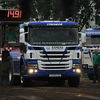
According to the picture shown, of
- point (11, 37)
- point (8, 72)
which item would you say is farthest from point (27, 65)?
point (11, 37)

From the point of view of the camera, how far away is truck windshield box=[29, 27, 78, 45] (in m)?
16.2

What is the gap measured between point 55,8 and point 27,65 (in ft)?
62.5

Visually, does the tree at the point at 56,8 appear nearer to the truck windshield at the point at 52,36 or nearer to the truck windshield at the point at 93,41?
the truck windshield at the point at 93,41

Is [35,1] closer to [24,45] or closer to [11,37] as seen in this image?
[11,37]

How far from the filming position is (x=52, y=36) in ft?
53.4

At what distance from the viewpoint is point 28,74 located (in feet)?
53.1

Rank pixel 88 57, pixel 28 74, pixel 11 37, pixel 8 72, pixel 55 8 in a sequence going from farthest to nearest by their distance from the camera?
pixel 55 8
pixel 11 37
pixel 88 57
pixel 8 72
pixel 28 74

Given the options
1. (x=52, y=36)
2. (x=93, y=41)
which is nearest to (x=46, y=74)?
(x=52, y=36)

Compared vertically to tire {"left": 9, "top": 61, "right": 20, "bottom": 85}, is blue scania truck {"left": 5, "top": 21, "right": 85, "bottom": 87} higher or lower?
higher

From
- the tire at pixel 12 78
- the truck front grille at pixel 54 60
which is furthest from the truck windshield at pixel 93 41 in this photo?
the truck front grille at pixel 54 60

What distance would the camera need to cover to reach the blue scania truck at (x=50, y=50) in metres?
16.1

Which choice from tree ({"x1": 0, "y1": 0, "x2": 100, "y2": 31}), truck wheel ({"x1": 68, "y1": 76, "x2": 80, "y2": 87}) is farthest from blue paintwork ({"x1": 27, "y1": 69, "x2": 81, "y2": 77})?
tree ({"x1": 0, "y1": 0, "x2": 100, "y2": 31})

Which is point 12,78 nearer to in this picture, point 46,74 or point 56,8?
point 46,74

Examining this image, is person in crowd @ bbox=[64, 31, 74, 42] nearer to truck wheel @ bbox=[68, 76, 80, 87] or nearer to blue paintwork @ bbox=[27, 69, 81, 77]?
blue paintwork @ bbox=[27, 69, 81, 77]
